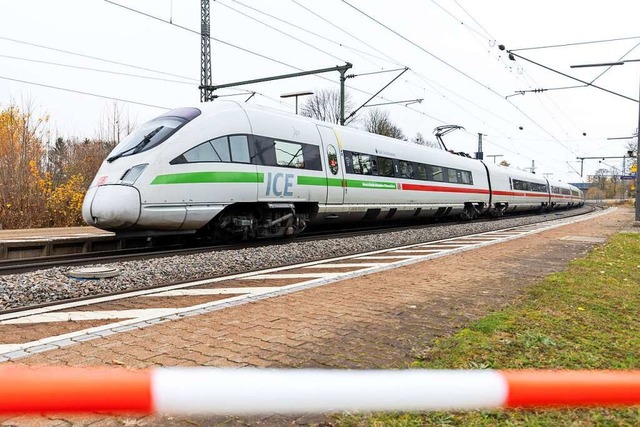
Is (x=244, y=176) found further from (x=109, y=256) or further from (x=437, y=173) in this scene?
(x=437, y=173)

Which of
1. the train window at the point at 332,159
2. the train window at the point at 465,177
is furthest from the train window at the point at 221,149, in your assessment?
the train window at the point at 465,177

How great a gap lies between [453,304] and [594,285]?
2463mm

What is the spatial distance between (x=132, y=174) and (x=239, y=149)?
7.79 feet

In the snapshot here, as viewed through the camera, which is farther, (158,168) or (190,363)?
(158,168)

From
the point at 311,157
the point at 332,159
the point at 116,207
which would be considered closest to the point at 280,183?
the point at 311,157

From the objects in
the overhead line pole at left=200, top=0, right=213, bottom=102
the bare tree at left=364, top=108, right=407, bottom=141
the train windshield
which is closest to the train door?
the train windshield

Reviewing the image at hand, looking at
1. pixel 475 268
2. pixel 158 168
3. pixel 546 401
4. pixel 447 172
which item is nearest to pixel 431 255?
pixel 475 268

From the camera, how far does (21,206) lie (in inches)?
781

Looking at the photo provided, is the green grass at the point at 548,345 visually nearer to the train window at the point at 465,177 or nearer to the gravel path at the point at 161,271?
the gravel path at the point at 161,271

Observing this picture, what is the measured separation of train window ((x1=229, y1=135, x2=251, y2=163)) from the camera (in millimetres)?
10273

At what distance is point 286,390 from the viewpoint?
3.99 feet

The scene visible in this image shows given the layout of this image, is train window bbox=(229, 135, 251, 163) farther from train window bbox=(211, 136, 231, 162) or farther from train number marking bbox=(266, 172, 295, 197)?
train number marking bbox=(266, 172, 295, 197)

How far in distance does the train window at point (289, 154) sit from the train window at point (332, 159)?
1.17 meters

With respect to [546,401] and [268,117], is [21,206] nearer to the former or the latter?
[268,117]
